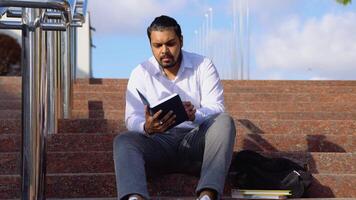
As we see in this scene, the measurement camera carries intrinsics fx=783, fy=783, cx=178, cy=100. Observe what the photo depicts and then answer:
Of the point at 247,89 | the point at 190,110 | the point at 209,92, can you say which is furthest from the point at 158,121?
the point at 247,89

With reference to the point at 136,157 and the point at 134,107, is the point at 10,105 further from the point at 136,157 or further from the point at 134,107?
the point at 136,157

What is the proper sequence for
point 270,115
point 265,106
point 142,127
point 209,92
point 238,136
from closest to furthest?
point 142,127, point 209,92, point 238,136, point 270,115, point 265,106

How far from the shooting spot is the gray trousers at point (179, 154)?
3.40 metres

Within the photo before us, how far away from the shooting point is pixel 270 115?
20.2 ft

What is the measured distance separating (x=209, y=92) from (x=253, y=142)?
3.00 feet

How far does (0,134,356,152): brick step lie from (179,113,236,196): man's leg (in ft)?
3.07

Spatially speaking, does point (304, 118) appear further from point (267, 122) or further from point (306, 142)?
point (306, 142)

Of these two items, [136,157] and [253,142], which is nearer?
[136,157]

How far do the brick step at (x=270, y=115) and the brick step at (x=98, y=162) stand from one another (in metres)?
1.59

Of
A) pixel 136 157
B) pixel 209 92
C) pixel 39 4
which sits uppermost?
pixel 39 4

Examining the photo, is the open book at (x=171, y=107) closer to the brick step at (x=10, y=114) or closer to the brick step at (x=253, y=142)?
the brick step at (x=253, y=142)

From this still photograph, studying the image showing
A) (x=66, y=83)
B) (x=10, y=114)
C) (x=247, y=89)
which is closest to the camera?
(x=10, y=114)

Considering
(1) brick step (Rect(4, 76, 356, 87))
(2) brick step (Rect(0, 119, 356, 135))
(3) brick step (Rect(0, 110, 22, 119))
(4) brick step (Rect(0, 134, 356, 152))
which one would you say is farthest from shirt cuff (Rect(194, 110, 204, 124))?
(1) brick step (Rect(4, 76, 356, 87))

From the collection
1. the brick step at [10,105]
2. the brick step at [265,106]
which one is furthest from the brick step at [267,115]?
the brick step at [10,105]
